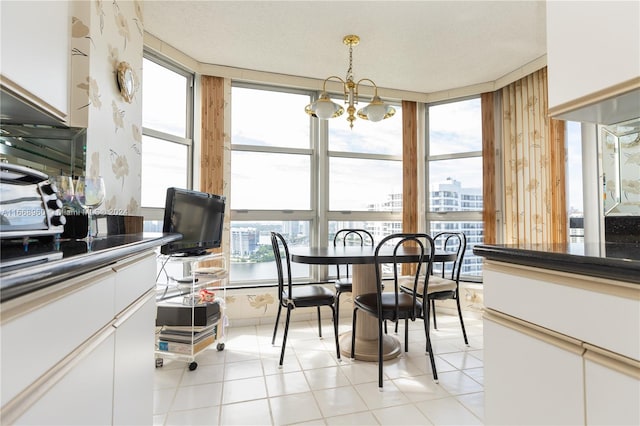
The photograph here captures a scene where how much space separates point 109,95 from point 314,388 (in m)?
2.06

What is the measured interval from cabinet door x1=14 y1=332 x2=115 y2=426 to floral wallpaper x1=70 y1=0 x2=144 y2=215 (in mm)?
1061

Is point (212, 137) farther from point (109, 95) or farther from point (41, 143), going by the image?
point (41, 143)

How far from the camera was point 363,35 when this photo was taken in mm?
2682

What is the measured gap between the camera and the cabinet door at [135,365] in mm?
987

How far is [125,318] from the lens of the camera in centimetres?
104

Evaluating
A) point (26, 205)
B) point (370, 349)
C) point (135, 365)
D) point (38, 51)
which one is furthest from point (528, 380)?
point (38, 51)

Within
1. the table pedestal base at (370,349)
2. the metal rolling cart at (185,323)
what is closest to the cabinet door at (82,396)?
the metal rolling cart at (185,323)

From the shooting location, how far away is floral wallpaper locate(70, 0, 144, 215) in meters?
1.47

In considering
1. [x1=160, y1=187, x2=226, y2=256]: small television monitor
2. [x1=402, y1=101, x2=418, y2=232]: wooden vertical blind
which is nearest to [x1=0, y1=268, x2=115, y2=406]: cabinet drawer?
[x1=160, y1=187, x2=226, y2=256]: small television monitor

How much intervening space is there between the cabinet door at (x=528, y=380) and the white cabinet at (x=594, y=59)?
824 millimetres

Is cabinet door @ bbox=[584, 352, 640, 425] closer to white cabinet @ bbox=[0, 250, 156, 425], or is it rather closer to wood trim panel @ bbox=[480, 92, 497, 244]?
white cabinet @ bbox=[0, 250, 156, 425]

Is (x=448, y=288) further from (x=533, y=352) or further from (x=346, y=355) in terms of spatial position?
(x=533, y=352)

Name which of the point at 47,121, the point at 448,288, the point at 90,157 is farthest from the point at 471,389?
the point at 47,121

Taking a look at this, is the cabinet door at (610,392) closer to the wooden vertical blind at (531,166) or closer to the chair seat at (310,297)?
the chair seat at (310,297)
